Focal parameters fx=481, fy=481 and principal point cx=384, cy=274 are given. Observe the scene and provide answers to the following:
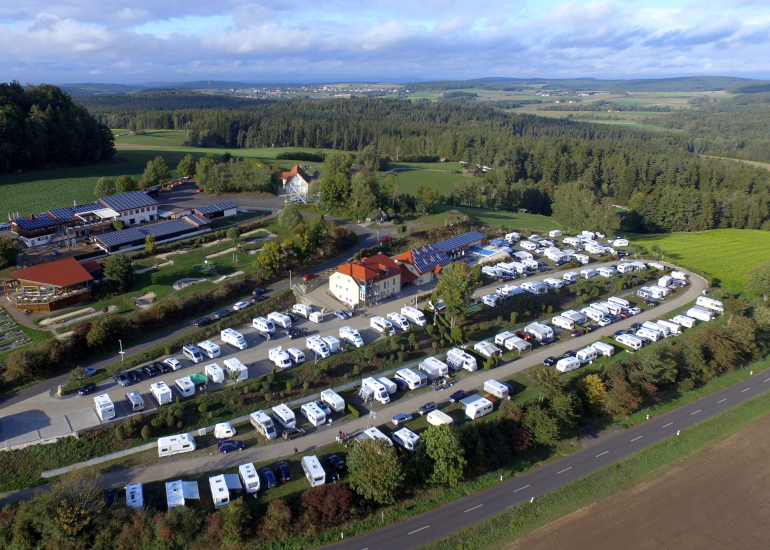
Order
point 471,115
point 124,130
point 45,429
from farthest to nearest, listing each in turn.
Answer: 1. point 471,115
2. point 124,130
3. point 45,429

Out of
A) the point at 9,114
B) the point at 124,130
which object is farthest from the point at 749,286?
the point at 124,130

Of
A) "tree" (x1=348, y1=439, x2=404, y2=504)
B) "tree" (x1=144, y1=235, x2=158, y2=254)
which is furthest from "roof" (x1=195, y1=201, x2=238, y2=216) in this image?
"tree" (x1=348, y1=439, x2=404, y2=504)

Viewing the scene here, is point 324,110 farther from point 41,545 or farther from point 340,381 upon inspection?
point 41,545

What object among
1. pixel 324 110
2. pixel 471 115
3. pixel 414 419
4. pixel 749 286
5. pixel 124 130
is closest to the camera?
pixel 414 419

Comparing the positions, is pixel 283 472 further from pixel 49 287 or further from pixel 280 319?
pixel 49 287

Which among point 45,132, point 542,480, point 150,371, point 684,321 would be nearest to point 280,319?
point 150,371

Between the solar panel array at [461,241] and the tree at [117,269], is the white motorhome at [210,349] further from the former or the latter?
the solar panel array at [461,241]
